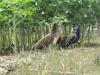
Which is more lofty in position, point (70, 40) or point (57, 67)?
point (57, 67)

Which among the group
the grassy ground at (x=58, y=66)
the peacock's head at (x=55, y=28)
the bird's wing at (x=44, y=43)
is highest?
the peacock's head at (x=55, y=28)

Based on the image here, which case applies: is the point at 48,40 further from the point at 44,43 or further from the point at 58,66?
the point at 58,66

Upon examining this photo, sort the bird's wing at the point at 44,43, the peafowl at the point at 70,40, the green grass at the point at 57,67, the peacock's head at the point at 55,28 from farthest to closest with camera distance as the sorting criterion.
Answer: the peafowl at the point at 70,40 → the peacock's head at the point at 55,28 → the bird's wing at the point at 44,43 → the green grass at the point at 57,67

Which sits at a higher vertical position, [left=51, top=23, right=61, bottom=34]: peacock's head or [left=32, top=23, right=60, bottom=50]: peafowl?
[left=51, top=23, right=61, bottom=34]: peacock's head

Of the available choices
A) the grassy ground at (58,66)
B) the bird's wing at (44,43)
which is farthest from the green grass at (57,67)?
the bird's wing at (44,43)

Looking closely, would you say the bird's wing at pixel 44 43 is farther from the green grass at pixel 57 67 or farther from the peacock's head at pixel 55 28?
the green grass at pixel 57 67

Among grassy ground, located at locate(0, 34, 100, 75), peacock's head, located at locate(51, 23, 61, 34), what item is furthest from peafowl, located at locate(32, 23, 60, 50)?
grassy ground, located at locate(0, 34, 100, 75)

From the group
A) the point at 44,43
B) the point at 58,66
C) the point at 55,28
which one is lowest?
the point at 44,43

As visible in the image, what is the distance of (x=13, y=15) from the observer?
763cm

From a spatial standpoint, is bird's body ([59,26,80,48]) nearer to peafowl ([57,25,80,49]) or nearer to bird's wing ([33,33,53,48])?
peafowl ([57,25,80,49])

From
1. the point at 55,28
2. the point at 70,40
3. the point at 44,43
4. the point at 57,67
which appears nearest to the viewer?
the point at 57,67

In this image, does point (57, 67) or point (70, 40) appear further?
point (70, 40)

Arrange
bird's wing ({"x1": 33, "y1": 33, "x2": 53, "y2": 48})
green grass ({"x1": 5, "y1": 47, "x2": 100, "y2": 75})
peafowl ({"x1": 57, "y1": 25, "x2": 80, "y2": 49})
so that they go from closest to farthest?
1. green grass ({"x1": 5, "y1": 47, "x2": 100, "y2": 75})
2. bird's wing ({"x1": 33, "y1": 33, "x2": 53, "y2": 48})
3. peafowl ({"x1": 57, "y1": 25, "x2": 80, "y2": 49})

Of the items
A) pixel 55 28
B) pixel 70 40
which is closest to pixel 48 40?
pixel 55 28
